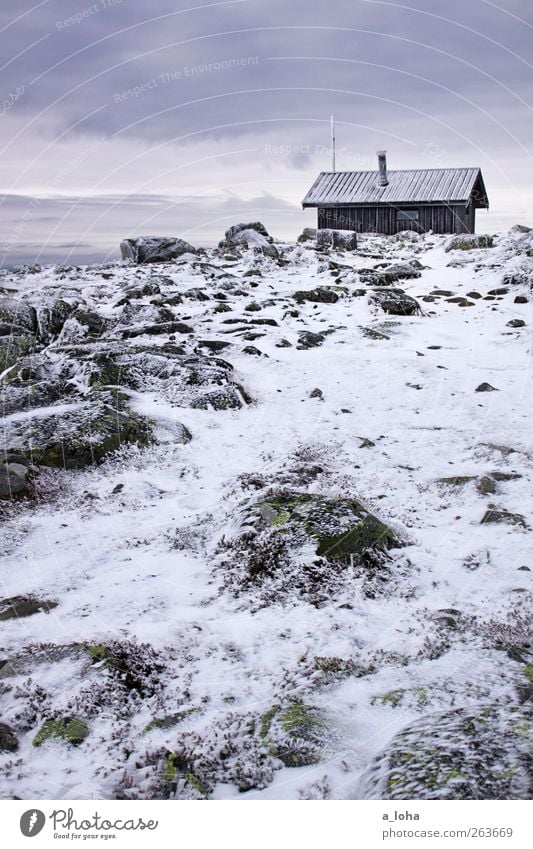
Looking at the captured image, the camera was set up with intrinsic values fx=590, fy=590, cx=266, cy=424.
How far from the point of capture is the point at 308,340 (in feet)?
52.4

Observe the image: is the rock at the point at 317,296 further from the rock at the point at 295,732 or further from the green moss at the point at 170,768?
the green moss at the point at 170,768

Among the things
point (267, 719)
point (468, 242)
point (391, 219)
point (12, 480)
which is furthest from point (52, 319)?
point (391, 219)

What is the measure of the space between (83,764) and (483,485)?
6.23 metres

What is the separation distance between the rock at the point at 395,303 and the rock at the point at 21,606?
15.2m

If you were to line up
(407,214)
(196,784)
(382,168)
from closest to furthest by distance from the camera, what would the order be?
(196,784)
(407,214)
(382,168)

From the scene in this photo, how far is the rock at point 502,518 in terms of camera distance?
7.36m

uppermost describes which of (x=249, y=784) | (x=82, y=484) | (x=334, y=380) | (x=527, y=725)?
(x=334, y=380)

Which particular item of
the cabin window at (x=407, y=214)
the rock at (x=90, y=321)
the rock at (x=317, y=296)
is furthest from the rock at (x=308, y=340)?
the cabin window at (x=407, y=214)

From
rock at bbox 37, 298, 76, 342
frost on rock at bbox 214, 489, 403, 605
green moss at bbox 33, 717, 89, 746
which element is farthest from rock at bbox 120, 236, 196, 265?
green moss at bbox 33, 717, 89, 746

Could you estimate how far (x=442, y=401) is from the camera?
11961 millimetres

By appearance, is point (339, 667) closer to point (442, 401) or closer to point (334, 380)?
point (442, 401)

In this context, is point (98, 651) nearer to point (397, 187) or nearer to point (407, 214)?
point (407, 214)

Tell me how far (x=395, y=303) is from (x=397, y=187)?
27.4m
